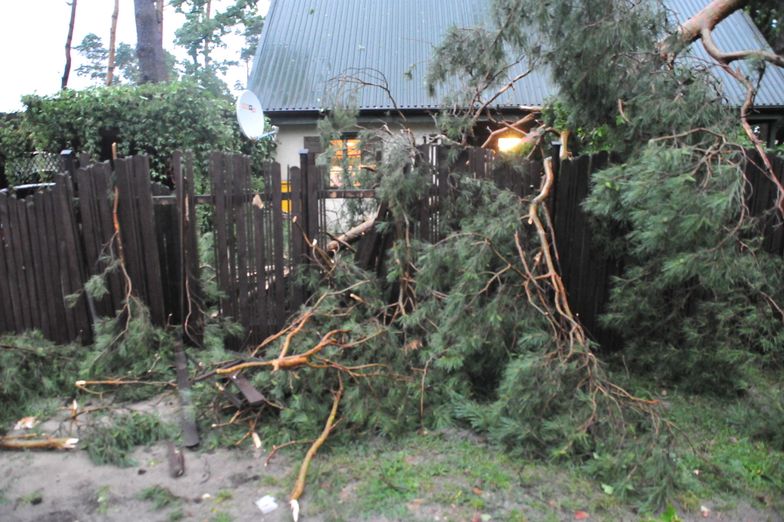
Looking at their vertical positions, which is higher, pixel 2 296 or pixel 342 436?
pixel 2 296

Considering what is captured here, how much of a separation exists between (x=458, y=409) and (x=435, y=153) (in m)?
2.15

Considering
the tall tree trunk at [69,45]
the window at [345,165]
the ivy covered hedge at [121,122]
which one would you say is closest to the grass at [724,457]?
the window at [345,165]

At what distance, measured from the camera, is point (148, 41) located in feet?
46.7

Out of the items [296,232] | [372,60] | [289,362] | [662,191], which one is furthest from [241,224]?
[372,60]

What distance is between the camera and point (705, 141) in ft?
13.3

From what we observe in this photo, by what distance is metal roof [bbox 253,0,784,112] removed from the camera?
36.1 feet

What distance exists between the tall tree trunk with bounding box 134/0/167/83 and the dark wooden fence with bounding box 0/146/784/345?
10.6m

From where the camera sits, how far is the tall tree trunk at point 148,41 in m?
14.0

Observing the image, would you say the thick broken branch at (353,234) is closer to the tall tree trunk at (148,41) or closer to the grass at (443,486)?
the grass at (443,486)

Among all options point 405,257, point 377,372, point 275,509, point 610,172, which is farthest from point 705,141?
point 275,509

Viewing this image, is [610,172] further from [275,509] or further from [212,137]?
[212,137]

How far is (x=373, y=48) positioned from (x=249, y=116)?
4.54 meters

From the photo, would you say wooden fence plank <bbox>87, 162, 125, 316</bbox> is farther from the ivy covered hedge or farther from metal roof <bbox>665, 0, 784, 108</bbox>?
metal roof <bbox>665, 0, 784, 108</bbox>

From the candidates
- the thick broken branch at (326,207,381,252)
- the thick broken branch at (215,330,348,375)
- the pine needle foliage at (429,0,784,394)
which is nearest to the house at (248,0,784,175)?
the pine needle foliage at (429,0,784,394)
